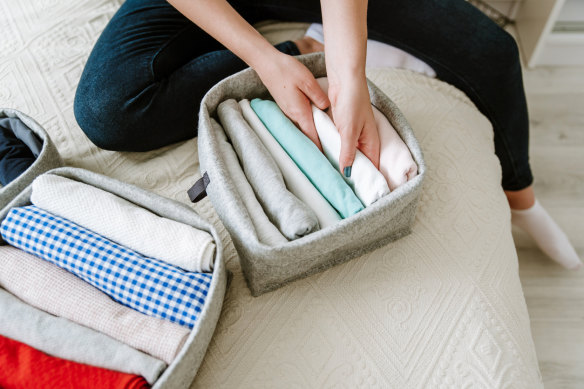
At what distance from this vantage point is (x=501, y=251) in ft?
2.28

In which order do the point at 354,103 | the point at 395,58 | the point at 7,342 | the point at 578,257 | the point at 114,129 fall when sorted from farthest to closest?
the point at 578,257
the point at 395,58
the point at 114,129
the point at 354,103
the point at 7,342

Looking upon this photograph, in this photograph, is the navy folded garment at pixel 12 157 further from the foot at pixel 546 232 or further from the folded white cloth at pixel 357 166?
the foot at pixel 546 232

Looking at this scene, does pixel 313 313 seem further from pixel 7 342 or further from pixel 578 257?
pixel 578 257

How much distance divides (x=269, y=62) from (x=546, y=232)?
787mm

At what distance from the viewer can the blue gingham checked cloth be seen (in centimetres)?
53

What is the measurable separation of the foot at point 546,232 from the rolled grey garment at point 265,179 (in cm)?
68

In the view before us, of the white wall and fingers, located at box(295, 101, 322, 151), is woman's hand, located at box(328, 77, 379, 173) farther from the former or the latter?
the white wall

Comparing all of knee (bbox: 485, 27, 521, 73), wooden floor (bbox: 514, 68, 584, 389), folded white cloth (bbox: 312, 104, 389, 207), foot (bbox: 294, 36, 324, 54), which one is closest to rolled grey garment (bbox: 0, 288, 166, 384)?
folded white cloth (bbox: 312, 104, 389, 207)

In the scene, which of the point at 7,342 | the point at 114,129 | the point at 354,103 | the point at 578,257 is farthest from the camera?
the point at 578,257

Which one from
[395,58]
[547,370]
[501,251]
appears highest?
[395,58]

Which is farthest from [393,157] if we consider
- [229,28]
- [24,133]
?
[24,133]

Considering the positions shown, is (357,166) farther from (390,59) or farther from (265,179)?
(390,59)

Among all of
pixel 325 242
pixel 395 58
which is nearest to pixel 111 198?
pixel 325 242

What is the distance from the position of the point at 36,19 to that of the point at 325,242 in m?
0.82
